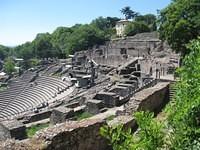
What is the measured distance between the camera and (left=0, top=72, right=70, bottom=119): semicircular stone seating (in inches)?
1484

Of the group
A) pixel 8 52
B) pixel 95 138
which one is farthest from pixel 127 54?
pixel 8 52

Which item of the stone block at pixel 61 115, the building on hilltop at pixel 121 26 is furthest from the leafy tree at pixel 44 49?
the stone block at pixel 61 115

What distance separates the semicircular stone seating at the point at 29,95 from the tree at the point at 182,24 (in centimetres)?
1425

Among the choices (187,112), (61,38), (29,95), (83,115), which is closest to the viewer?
(187,112)

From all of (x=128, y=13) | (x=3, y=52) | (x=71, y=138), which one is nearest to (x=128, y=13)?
(x=128, y=13)

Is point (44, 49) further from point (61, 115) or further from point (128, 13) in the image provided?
point (61, 115)

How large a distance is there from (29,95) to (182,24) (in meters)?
21.7

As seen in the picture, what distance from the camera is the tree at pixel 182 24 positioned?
87.3 ft

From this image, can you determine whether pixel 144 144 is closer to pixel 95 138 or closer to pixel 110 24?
pixel 95 138

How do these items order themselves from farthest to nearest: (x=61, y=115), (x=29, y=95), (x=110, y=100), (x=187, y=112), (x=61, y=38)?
(x=61, y=38), (x=29, y=95), (x=110, y=100), (x=61, y=115), (x=187, y=112)

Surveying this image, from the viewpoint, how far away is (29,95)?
41.8 metres

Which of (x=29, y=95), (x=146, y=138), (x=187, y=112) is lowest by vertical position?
(x=29, y=95)

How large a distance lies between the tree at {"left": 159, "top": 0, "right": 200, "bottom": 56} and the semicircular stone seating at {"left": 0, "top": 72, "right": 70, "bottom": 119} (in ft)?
46.7

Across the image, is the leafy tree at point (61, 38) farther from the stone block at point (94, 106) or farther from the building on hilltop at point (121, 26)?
the stone block at point (94, 106)
